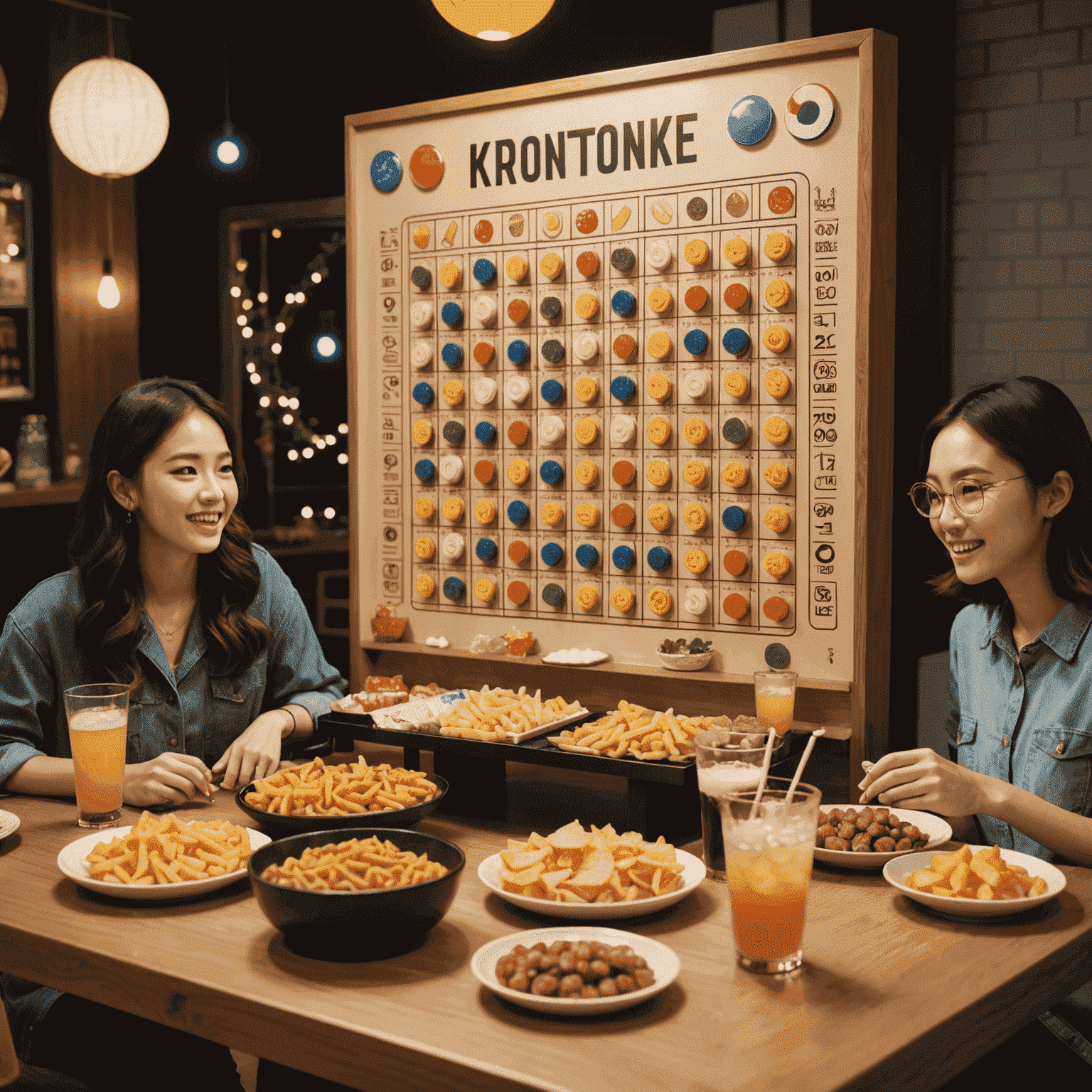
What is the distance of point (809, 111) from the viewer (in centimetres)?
264

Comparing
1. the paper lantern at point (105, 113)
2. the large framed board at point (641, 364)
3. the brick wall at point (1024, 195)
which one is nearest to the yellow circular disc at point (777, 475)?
the large framed board at point (641, 364)

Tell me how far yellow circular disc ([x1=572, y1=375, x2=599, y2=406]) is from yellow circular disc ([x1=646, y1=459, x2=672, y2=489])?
0.69 ft

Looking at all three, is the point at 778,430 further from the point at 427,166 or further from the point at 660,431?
the point at 427,166

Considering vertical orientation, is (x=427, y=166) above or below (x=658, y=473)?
above

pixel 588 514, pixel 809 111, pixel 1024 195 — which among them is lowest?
pixel 588 514

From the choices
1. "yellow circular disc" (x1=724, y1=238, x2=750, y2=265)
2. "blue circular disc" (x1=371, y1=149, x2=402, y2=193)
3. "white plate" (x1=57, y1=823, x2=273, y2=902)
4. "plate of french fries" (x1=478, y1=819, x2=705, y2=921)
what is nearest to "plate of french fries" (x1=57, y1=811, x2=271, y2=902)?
"white plate" (x1=57, y1=823, x2=273, y2=902)

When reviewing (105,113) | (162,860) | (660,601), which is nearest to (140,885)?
(162,860)

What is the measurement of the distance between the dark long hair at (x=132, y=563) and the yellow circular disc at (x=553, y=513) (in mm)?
725

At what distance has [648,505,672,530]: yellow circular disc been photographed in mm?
2873

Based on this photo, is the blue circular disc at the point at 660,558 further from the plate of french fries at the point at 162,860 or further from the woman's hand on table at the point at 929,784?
the plate of french fries at the point at 162,860

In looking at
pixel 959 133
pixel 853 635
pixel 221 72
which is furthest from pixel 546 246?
pixel 221 72

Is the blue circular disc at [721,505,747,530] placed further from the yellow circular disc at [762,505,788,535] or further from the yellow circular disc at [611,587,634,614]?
the yellow circular disc at [611,587,634,614]

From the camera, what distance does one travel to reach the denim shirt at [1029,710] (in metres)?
2.18

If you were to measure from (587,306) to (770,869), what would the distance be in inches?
68.4
